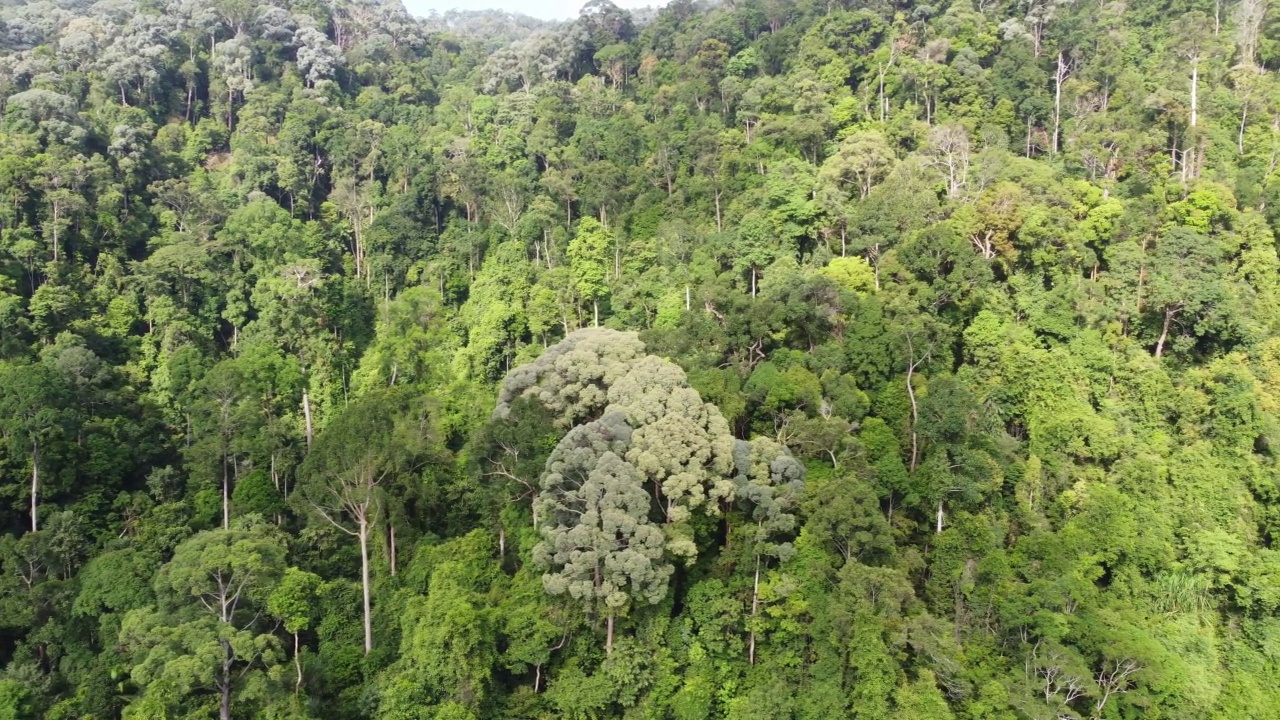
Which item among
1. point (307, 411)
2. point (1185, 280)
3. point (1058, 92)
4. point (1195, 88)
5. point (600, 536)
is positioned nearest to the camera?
point (600, 536)

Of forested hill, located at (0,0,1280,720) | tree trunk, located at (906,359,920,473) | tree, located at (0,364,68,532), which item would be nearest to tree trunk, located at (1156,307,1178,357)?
forested hill, located at (0,0,1280,720)

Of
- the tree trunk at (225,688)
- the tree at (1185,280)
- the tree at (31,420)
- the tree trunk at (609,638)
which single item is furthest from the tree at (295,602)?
the tree at (1185,280)

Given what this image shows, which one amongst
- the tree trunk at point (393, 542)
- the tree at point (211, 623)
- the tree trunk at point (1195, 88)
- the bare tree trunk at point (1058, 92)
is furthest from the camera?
the bare tree trunk at point (1058, 92)

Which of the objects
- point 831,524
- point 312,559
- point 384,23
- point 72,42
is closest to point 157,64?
Answer: point 72,42

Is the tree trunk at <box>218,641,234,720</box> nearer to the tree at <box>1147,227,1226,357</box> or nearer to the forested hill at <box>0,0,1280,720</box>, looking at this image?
the forested hill at <box>0,0,1280,720</box>

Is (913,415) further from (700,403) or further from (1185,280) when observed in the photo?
(1185,280)

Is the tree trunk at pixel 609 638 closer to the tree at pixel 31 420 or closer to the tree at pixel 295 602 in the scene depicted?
the tree at pixel 295 602

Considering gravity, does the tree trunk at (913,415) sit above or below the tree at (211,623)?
above

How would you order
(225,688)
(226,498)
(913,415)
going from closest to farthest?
(225,688) < (913,415) < (226,498)

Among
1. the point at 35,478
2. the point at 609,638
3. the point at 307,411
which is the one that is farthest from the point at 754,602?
the point at 35,478

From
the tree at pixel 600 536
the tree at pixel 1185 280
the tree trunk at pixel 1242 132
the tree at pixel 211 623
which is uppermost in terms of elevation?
the tree trunk at pixel 1242 132
